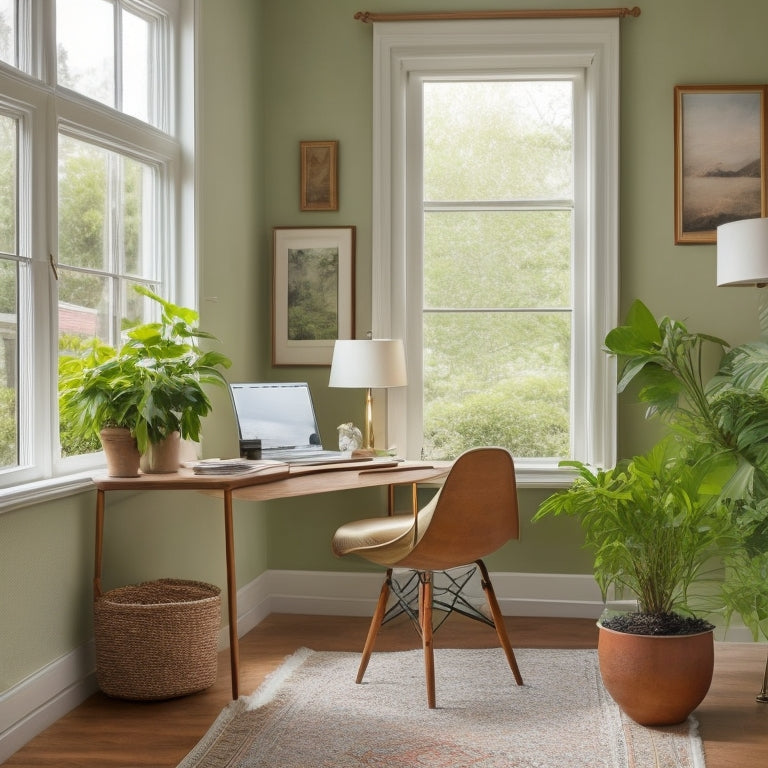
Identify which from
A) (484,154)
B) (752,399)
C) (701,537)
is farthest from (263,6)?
(701,537)

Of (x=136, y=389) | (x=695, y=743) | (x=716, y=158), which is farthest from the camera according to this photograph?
(x=716, y=158)

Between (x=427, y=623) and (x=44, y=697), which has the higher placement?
(x=427, y=623)

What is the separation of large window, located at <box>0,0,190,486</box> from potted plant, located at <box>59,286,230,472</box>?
0.09 m

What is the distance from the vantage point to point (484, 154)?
14.4ft

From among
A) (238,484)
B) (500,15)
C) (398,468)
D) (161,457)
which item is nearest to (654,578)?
(398,468)

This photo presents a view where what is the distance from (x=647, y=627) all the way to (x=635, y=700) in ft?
0.70

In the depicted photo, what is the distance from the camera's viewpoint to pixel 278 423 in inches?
152

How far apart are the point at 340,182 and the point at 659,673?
2.57m

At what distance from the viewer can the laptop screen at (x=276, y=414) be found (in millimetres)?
3738

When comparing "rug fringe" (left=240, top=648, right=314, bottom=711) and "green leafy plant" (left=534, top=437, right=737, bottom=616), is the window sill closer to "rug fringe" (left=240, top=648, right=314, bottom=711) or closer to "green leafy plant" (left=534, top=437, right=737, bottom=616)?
"rug fringe" (left=240, top=648, right=314, bottom=711)

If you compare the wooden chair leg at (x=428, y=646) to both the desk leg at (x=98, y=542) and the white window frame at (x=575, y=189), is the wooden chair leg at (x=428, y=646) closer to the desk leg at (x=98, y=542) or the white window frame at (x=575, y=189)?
the desk leg at (x=98, y=542)

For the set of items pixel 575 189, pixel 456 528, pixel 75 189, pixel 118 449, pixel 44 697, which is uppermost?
pixel 575 189

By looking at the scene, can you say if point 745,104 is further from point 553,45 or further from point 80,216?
point 80,216

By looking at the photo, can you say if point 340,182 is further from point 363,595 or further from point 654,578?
point 654,578
